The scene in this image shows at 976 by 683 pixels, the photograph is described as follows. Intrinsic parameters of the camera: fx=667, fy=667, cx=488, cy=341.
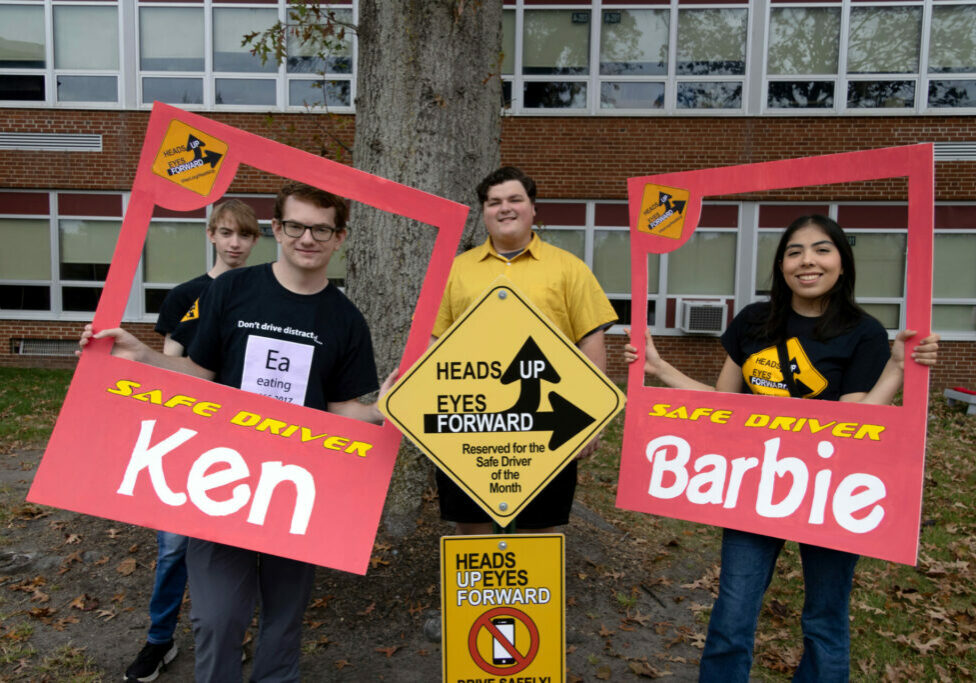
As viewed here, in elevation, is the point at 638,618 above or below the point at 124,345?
below

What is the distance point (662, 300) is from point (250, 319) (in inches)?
406

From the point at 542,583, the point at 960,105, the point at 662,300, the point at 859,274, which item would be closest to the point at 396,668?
the point at 542,583

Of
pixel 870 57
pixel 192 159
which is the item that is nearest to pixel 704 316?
pixel 870 57

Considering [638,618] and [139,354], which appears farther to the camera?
[638,618]

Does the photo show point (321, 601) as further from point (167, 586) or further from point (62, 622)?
point (62, 622)

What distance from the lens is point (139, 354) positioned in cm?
222

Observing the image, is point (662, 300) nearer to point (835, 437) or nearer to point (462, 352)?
point (835, 437)

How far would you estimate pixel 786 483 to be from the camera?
7.79ft

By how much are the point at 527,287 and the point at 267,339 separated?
1.07 m

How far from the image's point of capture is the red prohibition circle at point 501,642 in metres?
1.96

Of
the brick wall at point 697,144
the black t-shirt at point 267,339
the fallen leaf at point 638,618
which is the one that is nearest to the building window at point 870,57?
the brick wall at point 697,144

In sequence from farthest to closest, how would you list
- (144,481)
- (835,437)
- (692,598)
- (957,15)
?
1. (957,15)
2. (692,598)
3. (835,437)
4. (144,481)

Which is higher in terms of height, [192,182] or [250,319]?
[192,182]

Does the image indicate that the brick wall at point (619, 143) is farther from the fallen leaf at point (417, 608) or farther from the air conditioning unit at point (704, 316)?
the fallen leaf at point (417, 608)
